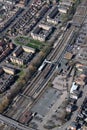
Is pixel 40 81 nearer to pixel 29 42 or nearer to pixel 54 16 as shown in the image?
pixel 29 42

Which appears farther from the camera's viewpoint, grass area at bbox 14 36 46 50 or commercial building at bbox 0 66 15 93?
grass area at bbox 14 36 46 50

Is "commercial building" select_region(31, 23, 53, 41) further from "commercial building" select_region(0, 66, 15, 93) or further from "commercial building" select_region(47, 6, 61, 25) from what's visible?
"commercial building" select_region(0, 66, 15, 93)

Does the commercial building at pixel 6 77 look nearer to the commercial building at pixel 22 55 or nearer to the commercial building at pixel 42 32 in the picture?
the commercial building at pixel 22 55

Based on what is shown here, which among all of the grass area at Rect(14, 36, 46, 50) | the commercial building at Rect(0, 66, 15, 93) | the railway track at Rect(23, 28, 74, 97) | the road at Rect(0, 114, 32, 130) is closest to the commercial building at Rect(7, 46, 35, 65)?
the grass area at Rect(14, 36, 46, 50)

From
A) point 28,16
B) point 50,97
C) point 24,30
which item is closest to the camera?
point 50,97

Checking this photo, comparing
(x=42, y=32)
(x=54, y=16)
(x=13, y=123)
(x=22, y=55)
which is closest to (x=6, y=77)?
(x=22, y=55)

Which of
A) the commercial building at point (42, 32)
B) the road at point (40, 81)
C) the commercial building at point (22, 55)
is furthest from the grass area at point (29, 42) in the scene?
the road at point (40, 81)

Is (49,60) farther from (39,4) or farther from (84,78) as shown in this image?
(39,4)

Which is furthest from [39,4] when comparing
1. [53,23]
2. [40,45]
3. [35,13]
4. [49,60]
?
[49,60]
